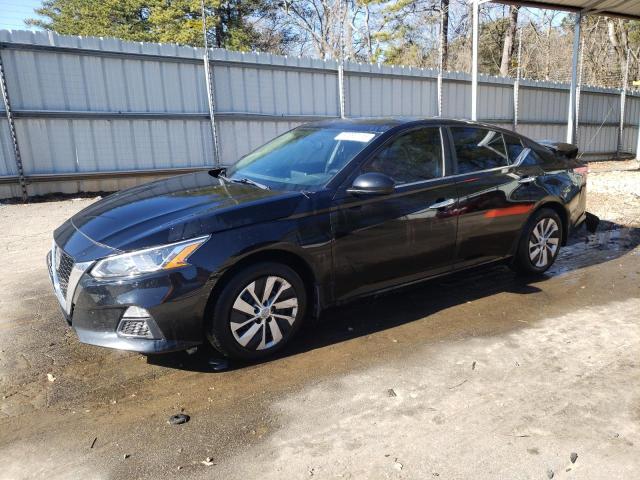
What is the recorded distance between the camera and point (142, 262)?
10.3ft

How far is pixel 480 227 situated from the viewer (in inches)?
183

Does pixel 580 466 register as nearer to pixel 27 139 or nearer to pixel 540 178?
pixel 540 178

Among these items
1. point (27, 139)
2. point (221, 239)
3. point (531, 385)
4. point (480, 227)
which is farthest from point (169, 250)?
point (27, 139)

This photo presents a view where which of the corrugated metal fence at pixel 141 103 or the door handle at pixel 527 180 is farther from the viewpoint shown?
the corrugated metal fence at pixel 141 103

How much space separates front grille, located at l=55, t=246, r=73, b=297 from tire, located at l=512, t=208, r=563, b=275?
400 cm

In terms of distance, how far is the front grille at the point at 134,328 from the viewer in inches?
125

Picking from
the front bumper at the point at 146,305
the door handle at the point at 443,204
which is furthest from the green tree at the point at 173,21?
the front bumper at the point at 146,305

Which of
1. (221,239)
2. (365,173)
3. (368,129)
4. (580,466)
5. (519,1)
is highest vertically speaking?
(519,1)

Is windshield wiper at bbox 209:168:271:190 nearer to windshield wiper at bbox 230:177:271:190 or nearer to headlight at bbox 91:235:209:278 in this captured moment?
windshield wiper at bbox 230:177:271:190

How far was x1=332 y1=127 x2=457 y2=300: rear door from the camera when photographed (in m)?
3.86

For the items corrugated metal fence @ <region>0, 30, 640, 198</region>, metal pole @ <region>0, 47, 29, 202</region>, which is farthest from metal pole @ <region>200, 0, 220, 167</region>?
metal pole @ <region>0, 47, 29, 202</region>

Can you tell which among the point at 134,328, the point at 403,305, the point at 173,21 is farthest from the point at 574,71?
the point at 173,21

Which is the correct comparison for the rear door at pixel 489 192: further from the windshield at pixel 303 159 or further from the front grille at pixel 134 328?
the front grille at pixel 134 328

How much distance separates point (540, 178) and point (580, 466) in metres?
3.30
